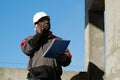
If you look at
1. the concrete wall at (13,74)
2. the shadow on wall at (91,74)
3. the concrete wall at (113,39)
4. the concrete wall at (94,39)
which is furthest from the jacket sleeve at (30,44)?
the concrete wall at (94,39)

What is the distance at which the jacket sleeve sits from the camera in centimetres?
518

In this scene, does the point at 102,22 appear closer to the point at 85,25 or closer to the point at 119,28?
the point at 85,25

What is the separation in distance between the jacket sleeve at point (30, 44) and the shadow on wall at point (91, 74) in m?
2.03

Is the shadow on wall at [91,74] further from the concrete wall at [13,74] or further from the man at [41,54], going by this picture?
the man at [41,54]

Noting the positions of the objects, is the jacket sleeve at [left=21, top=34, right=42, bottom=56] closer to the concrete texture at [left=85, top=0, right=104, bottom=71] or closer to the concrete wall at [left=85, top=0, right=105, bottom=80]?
the concrete wall at [left=85, top=0, right=105, bottom=80]

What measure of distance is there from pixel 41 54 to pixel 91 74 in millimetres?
2264

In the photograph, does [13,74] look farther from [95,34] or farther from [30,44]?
[30,44]

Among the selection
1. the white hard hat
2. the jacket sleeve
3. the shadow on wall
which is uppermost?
the white hard hat

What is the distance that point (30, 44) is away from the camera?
5.28m

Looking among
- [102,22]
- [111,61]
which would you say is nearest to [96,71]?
[102,22]

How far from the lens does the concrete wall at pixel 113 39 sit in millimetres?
5449

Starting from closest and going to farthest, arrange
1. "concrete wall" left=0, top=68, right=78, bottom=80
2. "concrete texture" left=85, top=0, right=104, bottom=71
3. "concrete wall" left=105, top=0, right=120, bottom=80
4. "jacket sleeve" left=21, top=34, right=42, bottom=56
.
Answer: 1. "jacket sleeve" left=21, top=34, right=42, bottom=56
2. "concrete wall" left=105, top=0, right=120, bottom=80
3. "concrete wall" left=0, top=68, right=78, bottom=80
4. "concrete texture" left=85, top=0, right=104, bottom=71


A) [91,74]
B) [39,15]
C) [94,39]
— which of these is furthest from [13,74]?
[39,15]

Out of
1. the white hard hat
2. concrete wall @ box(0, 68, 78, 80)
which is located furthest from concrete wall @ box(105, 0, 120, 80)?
concrete wall @ box(0, 68, 78, 80)
